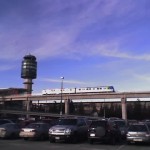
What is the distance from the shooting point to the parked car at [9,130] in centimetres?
2856

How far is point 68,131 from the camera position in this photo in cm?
2509

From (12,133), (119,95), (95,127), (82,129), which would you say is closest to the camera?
(95,127)

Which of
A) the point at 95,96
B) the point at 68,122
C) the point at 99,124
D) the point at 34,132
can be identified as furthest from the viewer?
the point at 95,96

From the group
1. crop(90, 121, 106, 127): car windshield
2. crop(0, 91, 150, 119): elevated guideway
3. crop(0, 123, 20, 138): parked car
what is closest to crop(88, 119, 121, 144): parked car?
crop(90, 121, 106, 127): car windshield

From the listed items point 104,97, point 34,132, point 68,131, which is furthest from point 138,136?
point 104,97

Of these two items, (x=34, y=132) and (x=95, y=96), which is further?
(x=95, y=96)

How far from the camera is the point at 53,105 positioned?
166 m

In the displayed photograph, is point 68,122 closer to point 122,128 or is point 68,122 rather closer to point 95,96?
point 122,128

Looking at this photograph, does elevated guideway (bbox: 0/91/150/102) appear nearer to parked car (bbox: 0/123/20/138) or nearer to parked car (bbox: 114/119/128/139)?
parked car (bbox: 114/119/128/139)

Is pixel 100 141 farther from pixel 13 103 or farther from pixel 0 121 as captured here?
pixel 13 103

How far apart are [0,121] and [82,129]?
785 cm

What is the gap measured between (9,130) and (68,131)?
622 cm

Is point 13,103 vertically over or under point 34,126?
over

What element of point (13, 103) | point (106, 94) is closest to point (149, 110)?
point (106, 94)
